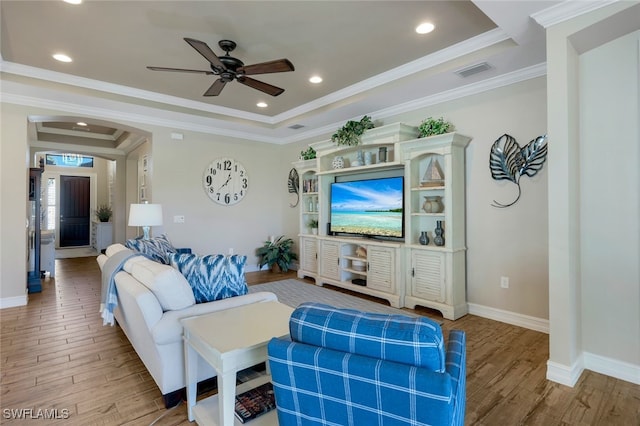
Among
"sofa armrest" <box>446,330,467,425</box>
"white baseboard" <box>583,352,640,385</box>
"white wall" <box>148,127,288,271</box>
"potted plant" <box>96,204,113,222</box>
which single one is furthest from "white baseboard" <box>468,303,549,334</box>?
"potted plant" <box>96,204,113,222</box>

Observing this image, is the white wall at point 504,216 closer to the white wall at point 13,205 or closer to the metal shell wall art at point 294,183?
the metal shell wall art at point 294,183

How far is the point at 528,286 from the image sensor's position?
325cm

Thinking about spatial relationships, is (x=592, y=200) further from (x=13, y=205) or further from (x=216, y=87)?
(x=13, y=205)

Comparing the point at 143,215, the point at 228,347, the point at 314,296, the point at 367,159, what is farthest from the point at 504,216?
the point at 143,215

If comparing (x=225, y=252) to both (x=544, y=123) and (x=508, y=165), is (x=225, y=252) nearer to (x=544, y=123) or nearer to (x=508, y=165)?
(x=508, y=165)

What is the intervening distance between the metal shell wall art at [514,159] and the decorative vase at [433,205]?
0.57 m

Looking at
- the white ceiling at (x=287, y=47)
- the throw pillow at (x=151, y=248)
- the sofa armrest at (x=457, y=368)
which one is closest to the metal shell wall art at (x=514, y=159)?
the white ceiling at (x=287, y=47)

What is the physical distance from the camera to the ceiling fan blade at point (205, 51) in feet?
7.74

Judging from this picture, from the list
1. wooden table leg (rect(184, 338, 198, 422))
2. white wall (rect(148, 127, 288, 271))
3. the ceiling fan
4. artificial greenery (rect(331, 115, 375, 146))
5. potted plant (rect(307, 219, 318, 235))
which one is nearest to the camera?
wooden table leg (rect(184, 338, 198, 422))

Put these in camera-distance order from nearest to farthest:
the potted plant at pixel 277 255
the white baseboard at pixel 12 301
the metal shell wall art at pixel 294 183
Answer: the white baseboard at pixel 12 301
the potted plant at pixel 277 255
the metal shell wall art at pixel 294 183

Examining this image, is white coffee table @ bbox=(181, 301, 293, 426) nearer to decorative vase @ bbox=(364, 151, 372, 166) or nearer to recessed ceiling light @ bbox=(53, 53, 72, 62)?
decorative vase @ bbox=(364, 151, 372, 166)

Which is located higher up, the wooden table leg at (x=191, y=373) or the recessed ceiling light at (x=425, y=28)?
the recessed ceiling light at (x=425, y=28)

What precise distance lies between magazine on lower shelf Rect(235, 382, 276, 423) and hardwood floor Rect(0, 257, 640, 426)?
39cm

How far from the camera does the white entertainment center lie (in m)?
3.56
